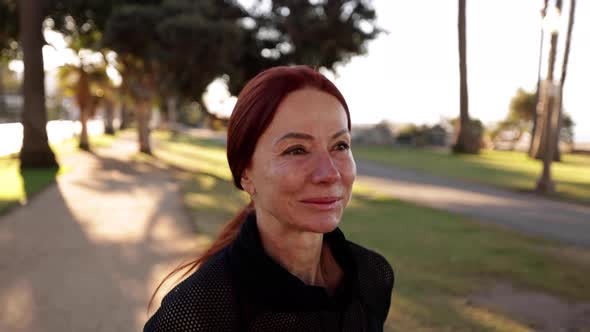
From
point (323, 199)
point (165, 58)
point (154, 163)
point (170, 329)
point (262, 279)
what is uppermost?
point (165, 58)

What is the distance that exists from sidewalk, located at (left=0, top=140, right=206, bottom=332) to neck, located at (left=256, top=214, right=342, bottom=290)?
3.36 meters

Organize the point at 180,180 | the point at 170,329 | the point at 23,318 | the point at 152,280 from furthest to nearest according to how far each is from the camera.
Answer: the point at 180,180 < the point at 152,280 < the point at 23,318 < the point at 170,329

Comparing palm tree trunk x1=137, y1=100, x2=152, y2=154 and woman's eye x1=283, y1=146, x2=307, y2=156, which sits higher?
woman's eye x1=283, y1=146, x2=307, y2=156

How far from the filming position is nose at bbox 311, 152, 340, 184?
4.81 feet

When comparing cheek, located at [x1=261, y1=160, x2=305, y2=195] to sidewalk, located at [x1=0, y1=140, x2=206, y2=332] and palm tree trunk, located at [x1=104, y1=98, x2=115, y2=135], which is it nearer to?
sidewalk, located at [x1=0, y1=140, x2=206, y2=332]

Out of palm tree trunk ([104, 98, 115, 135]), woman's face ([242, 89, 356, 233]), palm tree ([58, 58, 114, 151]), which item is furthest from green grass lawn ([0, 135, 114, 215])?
palm tree trunk ([104, 98, 115, 135])

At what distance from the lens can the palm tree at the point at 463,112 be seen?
82.8 feet

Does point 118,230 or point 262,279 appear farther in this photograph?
point 118,230

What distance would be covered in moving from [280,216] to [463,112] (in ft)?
86.0

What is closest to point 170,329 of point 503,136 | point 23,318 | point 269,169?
point 269,169

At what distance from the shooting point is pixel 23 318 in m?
4.78

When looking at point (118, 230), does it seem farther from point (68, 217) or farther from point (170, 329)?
point (170, 329)

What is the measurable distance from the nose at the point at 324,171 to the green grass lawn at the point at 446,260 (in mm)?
3283

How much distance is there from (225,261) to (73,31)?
22.5m
